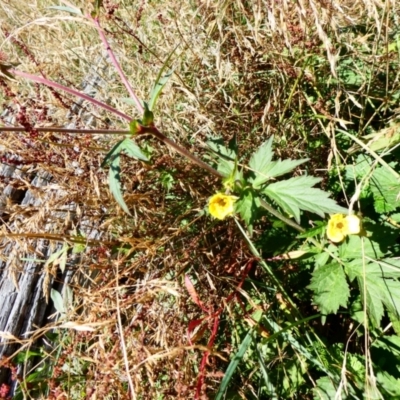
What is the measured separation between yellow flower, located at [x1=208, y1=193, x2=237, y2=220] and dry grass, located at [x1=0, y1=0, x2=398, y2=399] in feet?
0.98

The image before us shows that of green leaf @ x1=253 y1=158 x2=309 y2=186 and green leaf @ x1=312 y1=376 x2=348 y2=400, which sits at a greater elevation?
green leaf @ x1=253 y1=158 x2=309 y2=186

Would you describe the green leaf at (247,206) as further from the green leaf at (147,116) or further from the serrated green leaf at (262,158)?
the green leaf at (147,116)

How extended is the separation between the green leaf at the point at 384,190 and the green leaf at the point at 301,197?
0.38 metres

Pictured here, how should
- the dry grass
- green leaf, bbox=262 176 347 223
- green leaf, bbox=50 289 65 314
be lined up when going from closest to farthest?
green leaf, bbox=262 176 347 223 < the dry grass < green leaf, bbox=50 289 65 314

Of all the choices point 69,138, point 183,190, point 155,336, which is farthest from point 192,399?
point 69,138

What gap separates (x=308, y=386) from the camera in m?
1.68

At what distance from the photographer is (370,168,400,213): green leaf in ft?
5.43

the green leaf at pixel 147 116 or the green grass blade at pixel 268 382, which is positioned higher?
the green leaf at pixel 147 116

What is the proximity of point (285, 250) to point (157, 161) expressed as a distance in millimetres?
591

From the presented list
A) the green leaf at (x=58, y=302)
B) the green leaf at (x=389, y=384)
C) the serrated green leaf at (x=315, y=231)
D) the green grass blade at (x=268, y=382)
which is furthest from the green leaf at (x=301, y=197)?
the green leaf at (x=58, y=302)

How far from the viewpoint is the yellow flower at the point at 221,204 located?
1395 millimetres

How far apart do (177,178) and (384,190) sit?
0.77m

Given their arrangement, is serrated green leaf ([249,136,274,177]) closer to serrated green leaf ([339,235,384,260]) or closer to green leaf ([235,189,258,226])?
green leaf ([235,189,258,226])

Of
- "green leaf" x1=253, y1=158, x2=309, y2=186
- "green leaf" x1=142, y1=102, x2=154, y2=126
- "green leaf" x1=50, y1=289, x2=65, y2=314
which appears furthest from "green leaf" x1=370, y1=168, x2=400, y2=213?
"green leaf" x1=50, y1=289, x2=65, y2=314
